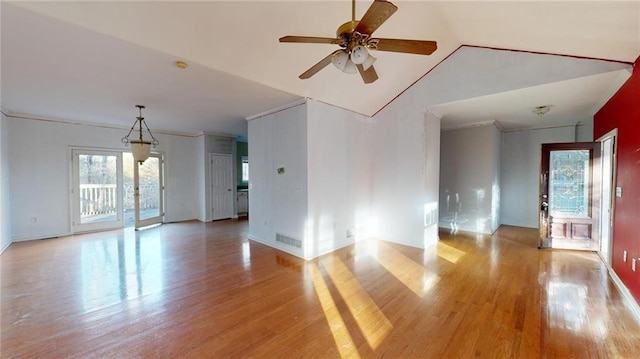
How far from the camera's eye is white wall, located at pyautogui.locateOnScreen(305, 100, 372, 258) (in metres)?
4.36

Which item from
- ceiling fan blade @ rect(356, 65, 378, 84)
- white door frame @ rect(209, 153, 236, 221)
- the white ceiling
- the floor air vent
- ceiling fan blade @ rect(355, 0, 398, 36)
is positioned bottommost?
the floor air vent

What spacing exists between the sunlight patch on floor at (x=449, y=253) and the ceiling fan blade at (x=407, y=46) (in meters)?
3.33

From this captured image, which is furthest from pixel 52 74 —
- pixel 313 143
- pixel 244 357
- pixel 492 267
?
pixel 492 267

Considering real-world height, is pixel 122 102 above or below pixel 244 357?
above

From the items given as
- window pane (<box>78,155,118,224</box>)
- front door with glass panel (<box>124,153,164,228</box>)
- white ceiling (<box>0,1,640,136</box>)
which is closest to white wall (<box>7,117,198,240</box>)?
window pane (<box>78,155,118,224</box>)

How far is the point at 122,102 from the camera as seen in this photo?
14.5 feet

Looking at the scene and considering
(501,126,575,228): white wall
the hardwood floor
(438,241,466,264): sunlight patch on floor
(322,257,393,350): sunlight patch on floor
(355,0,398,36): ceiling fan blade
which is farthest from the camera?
(501,126,575,228): white wall

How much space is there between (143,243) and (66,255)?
110 cm

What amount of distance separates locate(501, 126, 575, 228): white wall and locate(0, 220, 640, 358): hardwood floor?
2255 millimetres

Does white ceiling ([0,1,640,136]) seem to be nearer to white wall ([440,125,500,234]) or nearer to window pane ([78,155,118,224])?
white wall ([440,125,500,234])

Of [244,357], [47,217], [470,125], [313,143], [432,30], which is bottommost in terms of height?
[244,357]

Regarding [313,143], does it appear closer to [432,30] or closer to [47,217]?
[432,30]

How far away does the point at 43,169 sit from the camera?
5586 mm

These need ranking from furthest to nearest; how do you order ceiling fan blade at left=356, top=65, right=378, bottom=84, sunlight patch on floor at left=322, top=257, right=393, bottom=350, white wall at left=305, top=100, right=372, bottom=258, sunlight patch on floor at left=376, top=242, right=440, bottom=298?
white wall at left=305, top=100, right=372, bottom=258 < sunlight patch on floor at left=376, top=242, right=440, bottom=298 < ceiling fan blade at left=356, top=65, right=378, bottom=84 < sunlight patch on floor at left=322, top=257, right=393, bottom=350
